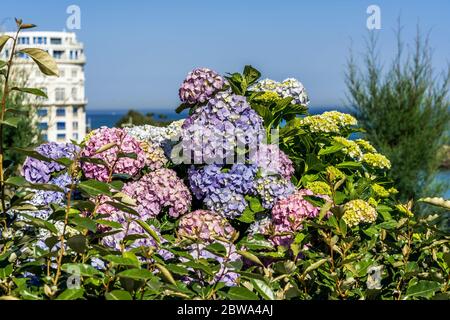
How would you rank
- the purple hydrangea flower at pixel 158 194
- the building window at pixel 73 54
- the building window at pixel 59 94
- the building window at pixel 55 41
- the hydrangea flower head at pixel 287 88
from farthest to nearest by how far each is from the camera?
the building window at pixel 55 41, the building window at pixel 73 54, the building window at pixel 59 94, the hydrangea flower head at pixel 287 88, the purple hydrangea flower at pixel 158 194

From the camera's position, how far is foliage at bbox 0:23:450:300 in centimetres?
161

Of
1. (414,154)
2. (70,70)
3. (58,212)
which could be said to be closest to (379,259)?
(58,212)

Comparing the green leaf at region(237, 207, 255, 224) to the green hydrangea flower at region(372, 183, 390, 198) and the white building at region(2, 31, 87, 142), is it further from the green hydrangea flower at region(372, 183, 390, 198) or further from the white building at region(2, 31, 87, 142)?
the white building at region(2, 31, 87, 142)

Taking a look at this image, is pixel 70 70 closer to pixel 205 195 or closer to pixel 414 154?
pixel 414 154

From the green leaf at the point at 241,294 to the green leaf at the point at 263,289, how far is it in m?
0.02

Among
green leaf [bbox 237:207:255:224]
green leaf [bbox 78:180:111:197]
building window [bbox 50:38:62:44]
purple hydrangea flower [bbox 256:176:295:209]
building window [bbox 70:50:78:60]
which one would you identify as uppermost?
building window [bbox 50:38:62:44]

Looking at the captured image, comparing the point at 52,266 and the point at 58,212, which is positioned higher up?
the point at 58,212

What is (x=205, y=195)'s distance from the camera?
8.53 ft

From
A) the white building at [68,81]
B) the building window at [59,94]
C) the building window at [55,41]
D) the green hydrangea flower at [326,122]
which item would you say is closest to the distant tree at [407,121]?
the green hydrangea flower at [326,122]

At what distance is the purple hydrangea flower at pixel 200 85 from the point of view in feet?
9.19

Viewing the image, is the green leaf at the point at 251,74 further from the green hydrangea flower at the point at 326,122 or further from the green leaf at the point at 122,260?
the green leaf at the point at 122,260

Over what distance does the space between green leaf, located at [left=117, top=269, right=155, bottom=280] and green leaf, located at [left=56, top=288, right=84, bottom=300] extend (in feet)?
0.35

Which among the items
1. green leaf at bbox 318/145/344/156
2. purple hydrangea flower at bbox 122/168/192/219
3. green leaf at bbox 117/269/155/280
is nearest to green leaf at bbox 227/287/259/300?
green leaf at bbox 117/269/155/280
